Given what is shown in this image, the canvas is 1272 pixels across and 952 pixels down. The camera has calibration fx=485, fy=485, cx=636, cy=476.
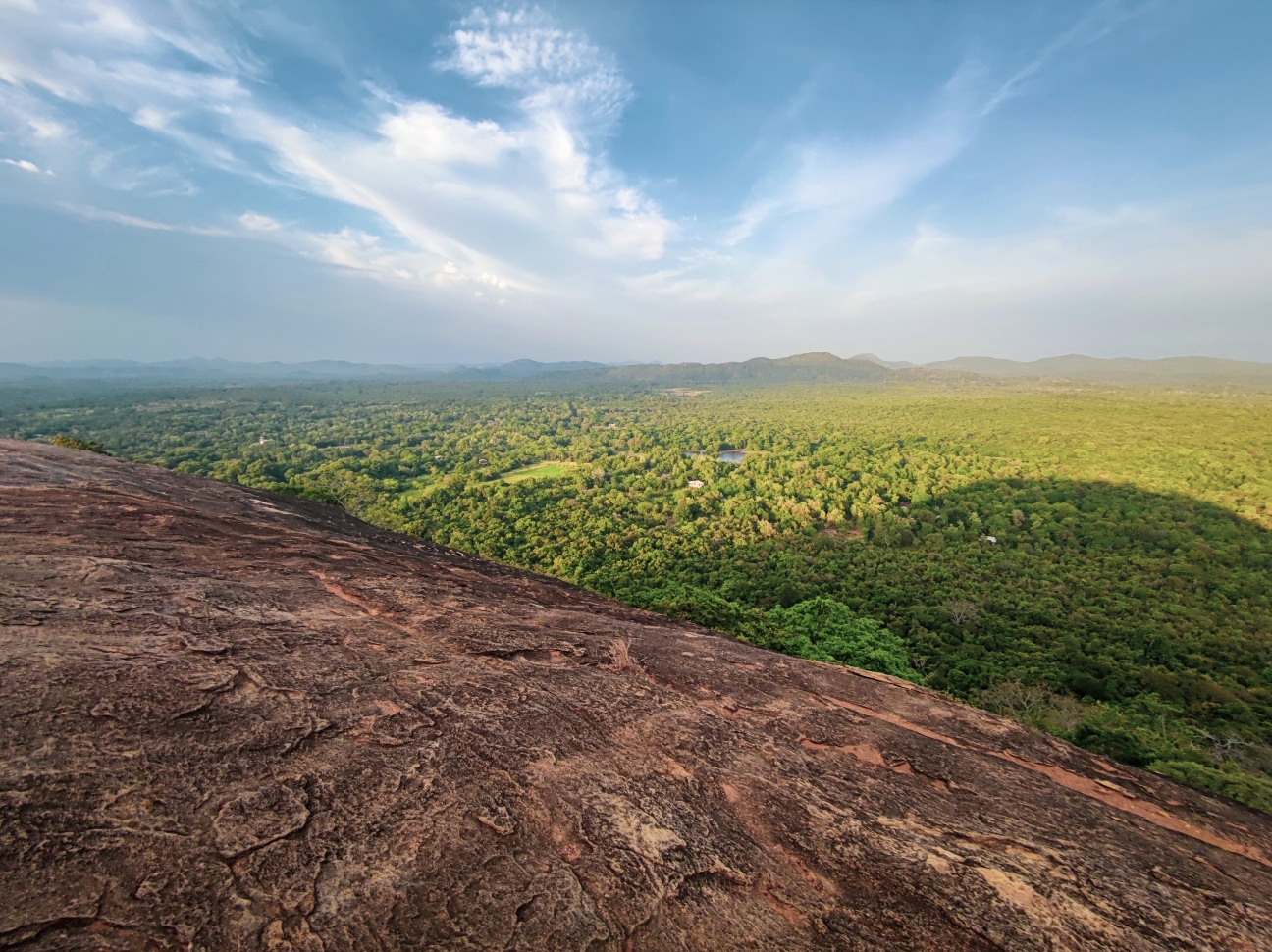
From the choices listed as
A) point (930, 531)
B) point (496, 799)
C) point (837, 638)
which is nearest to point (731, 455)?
point (930, 531)

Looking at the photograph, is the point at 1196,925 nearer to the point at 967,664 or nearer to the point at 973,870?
the point at 973,870

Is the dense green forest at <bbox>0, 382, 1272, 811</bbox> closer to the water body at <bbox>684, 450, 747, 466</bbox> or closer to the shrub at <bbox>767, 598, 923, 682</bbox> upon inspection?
the shrub at <bbox>767, 598, 923, 682</bbox>

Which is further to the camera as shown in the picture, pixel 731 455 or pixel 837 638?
pixel 731 455

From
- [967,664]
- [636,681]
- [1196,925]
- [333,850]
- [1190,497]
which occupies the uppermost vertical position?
[333,850]

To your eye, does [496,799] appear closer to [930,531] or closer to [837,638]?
[837,638]

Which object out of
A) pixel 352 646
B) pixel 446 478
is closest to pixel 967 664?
pixel 352 646

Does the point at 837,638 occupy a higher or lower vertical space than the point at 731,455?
lower

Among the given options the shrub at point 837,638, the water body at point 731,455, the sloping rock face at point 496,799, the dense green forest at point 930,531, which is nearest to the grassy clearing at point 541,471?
the dense green forest at point 930,531
